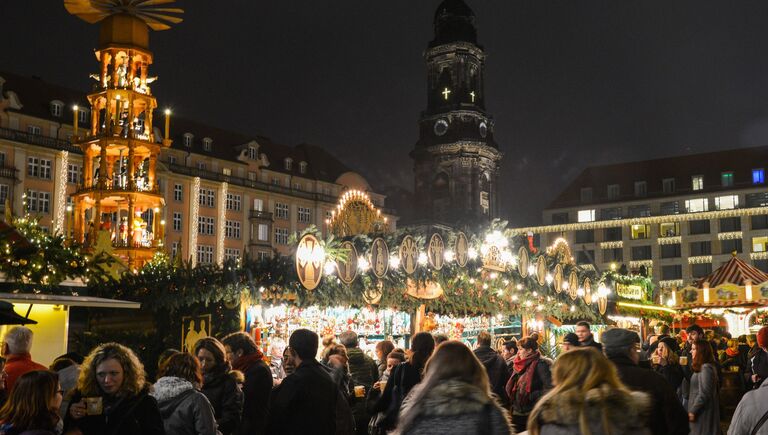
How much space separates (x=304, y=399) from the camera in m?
5.55

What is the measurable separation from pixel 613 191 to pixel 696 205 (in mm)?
7056


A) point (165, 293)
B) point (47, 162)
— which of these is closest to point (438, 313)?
point (165, 293)

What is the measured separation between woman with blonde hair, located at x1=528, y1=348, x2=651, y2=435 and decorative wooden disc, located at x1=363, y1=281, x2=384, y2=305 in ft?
35.1

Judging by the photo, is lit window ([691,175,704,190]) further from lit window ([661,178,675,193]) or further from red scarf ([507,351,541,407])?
red scarf ([507,351,541,407])

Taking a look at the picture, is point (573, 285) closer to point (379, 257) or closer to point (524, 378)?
point (379, 257)

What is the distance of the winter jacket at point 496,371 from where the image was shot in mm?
8977

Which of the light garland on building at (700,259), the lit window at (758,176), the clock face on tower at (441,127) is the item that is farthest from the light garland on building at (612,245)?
the clock face on tower at (441,127)

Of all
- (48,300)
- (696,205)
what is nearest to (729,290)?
(48,300)

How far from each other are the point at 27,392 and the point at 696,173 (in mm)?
69056

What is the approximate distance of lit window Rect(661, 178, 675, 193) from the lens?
223 ft

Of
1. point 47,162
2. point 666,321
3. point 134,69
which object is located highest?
point 47,162

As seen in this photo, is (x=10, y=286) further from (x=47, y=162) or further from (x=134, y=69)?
(x=47, y=162)

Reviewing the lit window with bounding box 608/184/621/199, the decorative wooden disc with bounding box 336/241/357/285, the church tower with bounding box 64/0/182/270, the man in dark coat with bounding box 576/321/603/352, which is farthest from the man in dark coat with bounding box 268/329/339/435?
the lit window with bounding box 608/184/621/199

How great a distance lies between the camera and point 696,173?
67250 millimetres
